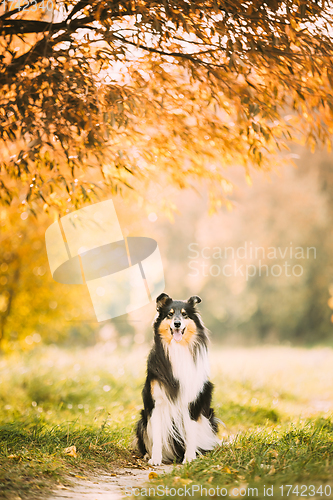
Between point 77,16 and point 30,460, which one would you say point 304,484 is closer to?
point 30,460

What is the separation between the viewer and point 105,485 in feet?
9.68

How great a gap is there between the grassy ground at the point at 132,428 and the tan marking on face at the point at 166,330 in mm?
973

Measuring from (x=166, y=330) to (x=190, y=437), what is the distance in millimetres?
906

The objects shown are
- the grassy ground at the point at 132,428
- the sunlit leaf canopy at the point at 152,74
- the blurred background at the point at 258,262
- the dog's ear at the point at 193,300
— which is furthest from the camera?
the blurred background at the point at 258,262

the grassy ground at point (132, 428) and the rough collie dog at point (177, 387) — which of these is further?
the rough collie dog at point (177, 387)

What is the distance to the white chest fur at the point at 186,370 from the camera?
135 inches

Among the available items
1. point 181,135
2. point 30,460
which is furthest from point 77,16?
point 30,460

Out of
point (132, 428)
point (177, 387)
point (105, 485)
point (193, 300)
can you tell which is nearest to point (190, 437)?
point (177, 387)

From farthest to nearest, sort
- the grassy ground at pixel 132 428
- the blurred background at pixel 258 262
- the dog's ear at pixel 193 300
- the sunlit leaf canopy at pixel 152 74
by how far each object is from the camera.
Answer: the blurred background at pixel 258 262 < the dog's ear at pixel 193 300 < the sunlit leaf canopy at pixel 152 74 < the grassy ground at pixel 132 428

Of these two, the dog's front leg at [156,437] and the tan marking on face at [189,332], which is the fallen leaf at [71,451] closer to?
the dog's front leg at [156,437]

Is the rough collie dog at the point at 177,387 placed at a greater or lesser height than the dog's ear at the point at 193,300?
lesser

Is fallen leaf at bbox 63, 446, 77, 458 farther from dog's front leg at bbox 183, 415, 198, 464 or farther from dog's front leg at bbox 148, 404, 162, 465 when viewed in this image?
dog's front leg at bbox 183, 415, 198, 464

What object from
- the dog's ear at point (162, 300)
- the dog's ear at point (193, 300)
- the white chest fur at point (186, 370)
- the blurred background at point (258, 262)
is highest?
the dog's ear at point (162, 300)

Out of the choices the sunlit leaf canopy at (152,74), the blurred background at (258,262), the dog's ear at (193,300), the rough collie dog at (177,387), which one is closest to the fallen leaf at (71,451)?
the rough collie dog at (177,387)
